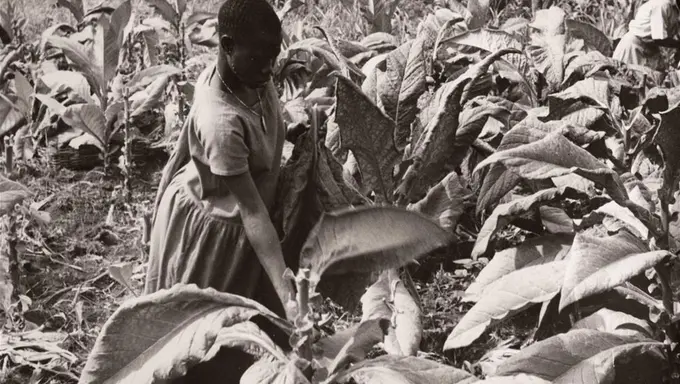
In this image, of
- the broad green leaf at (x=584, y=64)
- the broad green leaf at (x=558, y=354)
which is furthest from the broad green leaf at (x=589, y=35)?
A: the broad green leaf at (x=558, y=354)

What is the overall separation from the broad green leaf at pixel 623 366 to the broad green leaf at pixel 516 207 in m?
0.55

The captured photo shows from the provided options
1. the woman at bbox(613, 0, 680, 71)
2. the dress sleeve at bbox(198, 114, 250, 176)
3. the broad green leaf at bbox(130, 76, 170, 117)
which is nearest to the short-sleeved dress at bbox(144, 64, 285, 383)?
the dress sleeve at bbox(198, 114, 250, 176)

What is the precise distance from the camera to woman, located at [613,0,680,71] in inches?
169

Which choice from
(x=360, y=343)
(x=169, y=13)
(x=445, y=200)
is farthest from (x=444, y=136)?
(x=169, y=13)

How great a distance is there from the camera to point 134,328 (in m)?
2.32

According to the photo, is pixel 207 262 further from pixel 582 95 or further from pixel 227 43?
pixel 582 95

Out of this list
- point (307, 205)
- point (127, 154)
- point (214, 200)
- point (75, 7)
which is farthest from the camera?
point (75, 7)

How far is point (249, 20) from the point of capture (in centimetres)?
214

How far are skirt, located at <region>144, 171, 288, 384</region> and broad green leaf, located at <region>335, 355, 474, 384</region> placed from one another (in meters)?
0.29

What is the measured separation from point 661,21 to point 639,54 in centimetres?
35

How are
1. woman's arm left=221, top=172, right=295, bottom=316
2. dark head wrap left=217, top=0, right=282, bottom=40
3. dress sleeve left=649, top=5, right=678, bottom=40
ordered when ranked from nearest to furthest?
dark head wrap left=217, top=0, right=282, bottom=40 → woman's arm left=221, top=172, right=295, bottom=316 → dress sleeve left=649, top=5, right=678, bottom=40

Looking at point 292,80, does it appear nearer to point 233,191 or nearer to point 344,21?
point 344,21

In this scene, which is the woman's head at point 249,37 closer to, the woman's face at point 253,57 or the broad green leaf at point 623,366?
the woman's face at point 253,57

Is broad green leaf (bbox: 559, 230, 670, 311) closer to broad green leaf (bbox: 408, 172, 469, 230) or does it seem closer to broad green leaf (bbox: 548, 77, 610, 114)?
broad green leaf (bbox: 408, 172, 469, 230)
